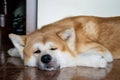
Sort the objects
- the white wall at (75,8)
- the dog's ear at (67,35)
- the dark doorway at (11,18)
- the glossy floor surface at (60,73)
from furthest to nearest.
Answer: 1. the dark doorway at (11,18)
2. the white wall at (75,8)
3. the dog's ear at (67,35)
4. the glossy floor surface at (60,73)

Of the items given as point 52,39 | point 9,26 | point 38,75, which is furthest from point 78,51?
point 9,26

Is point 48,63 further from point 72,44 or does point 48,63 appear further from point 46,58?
point 72,44

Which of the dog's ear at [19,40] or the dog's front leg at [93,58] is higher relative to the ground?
the dog's ear at [19,40]

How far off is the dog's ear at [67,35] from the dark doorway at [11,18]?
3.13 ft

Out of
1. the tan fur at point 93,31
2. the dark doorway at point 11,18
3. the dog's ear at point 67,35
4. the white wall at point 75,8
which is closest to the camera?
the dog's ear at point 67,35

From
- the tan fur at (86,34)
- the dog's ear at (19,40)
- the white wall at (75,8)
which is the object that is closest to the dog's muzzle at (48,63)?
the tan fur at (86,34)

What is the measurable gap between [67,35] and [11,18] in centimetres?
141

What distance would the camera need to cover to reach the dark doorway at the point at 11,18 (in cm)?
284

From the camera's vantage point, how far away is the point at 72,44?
1.80 meters

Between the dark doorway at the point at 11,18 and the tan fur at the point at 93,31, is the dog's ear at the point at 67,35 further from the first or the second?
the dark doorway at the point at 11,18

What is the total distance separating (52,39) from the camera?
5.72 ft

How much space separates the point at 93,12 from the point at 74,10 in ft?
0.51

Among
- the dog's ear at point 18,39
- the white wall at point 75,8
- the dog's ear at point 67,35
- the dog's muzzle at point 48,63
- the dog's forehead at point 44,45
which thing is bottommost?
the dog's muzzle at point 48,63

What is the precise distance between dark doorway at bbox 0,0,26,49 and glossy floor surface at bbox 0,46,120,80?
35.0 inches
